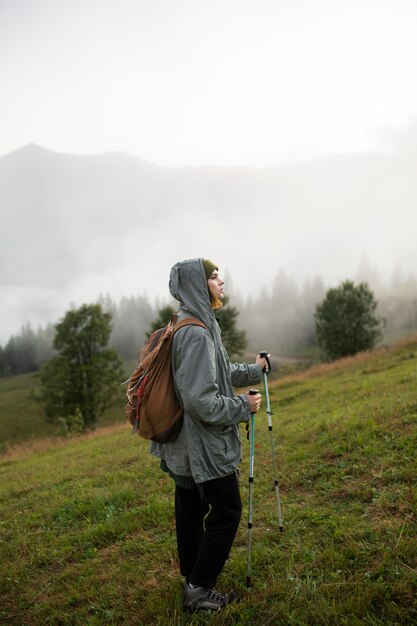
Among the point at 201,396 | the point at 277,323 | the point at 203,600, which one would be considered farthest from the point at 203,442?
the point at 277,323

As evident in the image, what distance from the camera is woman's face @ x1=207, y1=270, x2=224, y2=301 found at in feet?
13.1

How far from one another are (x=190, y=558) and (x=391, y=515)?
8.01ft

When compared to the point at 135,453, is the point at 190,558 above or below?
above

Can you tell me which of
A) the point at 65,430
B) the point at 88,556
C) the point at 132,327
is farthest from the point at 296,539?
the point at 132,327

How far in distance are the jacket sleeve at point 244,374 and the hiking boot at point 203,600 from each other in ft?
6.34

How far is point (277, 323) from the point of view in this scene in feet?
470

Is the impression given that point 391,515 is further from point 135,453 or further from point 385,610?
point 135,453

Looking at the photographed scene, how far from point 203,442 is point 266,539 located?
7.21 ft

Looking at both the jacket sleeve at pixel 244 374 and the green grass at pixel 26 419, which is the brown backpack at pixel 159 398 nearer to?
the jacket sleeve at pixel 244 374

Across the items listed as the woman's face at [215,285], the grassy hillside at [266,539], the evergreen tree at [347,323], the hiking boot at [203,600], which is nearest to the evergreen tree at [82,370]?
the evergreen tree at [347,323]

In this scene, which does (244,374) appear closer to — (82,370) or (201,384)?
(201,384)

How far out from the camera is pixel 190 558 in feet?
13.4

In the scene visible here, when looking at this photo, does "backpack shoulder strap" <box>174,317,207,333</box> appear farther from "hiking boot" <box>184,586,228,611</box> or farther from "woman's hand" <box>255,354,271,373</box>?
"hiking boot" <box>184,586,228,611</box>

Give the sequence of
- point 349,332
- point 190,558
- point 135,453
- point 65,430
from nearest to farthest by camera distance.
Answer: point 190,558
point 135,453
point 65,430
point 349,332
